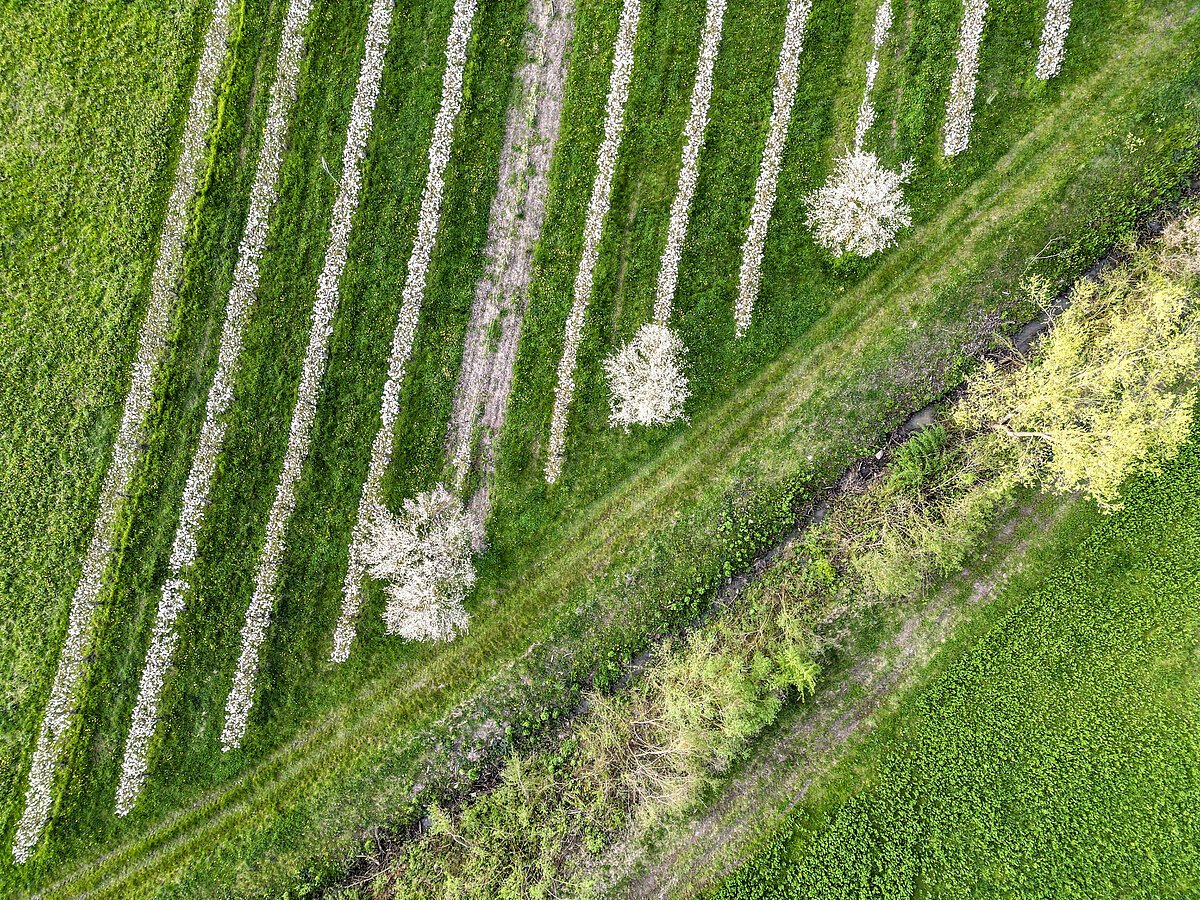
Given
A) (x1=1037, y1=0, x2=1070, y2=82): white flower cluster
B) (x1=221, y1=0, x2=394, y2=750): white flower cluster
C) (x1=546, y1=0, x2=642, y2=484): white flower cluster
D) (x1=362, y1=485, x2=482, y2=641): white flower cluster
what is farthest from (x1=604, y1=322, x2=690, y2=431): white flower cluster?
(x1=1037, y1=0, x2=1070, y2=82): white flower cluster

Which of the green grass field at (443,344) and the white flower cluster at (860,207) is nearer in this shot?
the green grass field at (443,344)

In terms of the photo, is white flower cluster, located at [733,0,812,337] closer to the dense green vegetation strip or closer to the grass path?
the grass path

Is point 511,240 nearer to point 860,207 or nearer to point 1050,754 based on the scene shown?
point 860,207

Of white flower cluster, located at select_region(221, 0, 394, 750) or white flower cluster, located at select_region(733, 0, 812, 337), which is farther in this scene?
white flower cluster, located at select_region(733, 0, 812, 337)

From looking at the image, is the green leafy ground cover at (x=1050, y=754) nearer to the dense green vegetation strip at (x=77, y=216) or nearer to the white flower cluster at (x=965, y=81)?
the white flower cluster at (x=965, y=81)

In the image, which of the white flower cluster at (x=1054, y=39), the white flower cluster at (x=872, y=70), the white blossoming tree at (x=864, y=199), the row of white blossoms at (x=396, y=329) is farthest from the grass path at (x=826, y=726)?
the white flower cluster at (x=1054, y=39)

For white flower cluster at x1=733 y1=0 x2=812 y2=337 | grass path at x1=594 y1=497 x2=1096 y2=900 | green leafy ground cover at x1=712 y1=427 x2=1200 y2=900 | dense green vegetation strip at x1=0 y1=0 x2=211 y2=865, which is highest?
dense green vegetation strip at x1=0 y1=0 x2=211 y2=865

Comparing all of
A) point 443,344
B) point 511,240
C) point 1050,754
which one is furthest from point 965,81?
point 1050,754
